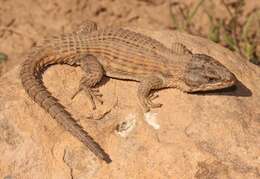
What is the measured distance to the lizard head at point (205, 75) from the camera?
286 inches

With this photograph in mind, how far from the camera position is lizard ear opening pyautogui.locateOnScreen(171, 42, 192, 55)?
7.91 meters

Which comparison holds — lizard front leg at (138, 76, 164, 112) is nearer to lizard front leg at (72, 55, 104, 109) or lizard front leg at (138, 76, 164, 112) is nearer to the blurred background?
lizard front leg at (72, 55, 104, 109)

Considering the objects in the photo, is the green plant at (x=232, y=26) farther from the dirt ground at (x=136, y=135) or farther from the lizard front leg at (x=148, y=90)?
the lizard front leg at (x=148, y=90)

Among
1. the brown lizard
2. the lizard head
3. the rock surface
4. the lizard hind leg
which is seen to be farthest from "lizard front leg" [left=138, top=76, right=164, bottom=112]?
the lizard hind leg

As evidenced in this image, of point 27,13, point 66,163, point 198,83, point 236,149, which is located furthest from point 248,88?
point 27,13

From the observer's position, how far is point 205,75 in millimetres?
7359

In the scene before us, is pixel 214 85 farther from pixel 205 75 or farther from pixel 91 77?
pixel 91 77

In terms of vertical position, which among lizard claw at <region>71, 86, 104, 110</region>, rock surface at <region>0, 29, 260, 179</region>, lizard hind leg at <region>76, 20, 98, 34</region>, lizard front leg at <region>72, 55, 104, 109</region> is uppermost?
lizard hind leg at <region>76, 20, 98, 34</region>

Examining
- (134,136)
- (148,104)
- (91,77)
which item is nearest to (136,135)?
(134,136)

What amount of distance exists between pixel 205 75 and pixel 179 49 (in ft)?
2.68

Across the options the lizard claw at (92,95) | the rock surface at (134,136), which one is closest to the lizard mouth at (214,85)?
the rock surface at (134,136)

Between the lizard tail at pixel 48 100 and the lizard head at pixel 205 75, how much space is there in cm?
171

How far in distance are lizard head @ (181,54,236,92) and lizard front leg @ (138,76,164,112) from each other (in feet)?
1.27

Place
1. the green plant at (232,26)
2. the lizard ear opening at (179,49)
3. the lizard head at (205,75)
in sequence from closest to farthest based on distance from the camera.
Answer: the lizard head at (205,75) < the lizard ear opening at (179,49) < the green plant at (232,26)
